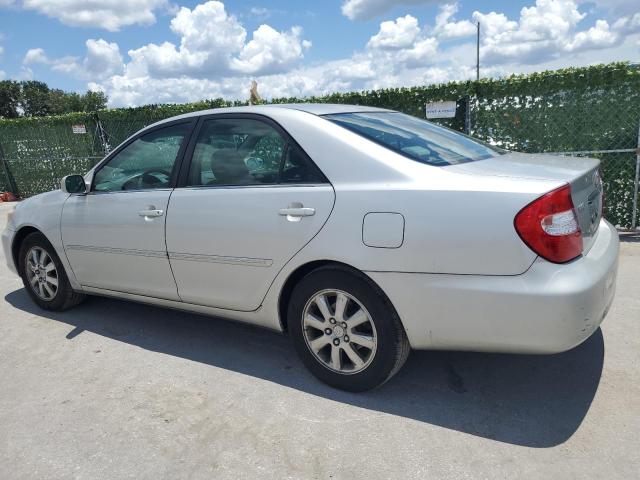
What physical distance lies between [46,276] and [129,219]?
1.39 m

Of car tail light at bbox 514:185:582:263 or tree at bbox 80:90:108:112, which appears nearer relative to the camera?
car tail light at bbox 514:185:582:263

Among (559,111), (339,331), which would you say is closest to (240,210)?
(339,331)

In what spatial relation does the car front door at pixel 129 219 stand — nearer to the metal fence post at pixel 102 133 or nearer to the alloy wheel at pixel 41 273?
the alloy wheel at pixel 41 273

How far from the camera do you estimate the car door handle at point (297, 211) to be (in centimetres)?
283

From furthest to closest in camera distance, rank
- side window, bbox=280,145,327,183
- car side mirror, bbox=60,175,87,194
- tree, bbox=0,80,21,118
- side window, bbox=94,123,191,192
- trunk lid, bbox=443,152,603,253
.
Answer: tree, bbox=0,80,21,118
car side mirror, bbox=60,175,87,194
side window, bbox=94,123,191,192
side window, bbox=280,145,327,183
trunk lid, bbox=443,152,603,253

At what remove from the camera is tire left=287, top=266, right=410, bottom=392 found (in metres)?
2.71

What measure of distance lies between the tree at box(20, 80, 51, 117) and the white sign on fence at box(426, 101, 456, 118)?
62.5 m

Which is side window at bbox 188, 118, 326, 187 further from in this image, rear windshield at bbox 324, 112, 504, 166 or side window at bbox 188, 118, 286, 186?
rear windshield at bbox 324, 112, 504, 166

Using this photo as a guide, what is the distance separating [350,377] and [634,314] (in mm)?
2345

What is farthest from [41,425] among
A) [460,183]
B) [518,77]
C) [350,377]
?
[518,77]

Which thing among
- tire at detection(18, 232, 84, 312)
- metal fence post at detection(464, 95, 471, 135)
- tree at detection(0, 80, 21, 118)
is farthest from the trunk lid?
tree at detection(0, 80, 21, 118)

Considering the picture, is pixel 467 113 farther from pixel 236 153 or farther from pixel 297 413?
pixel 297 413

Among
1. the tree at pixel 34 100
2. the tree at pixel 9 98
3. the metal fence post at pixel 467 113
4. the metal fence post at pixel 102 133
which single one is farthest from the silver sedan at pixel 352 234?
the tree at pixel 34 100

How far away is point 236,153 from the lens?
10.9ft
